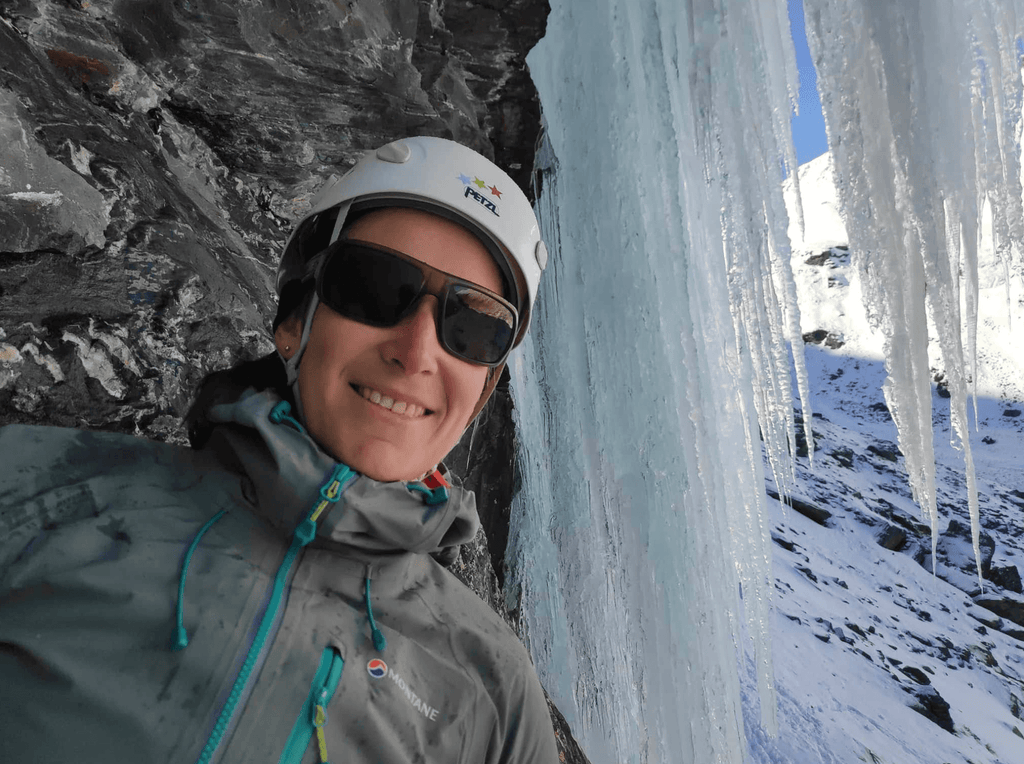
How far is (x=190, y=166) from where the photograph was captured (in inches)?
103

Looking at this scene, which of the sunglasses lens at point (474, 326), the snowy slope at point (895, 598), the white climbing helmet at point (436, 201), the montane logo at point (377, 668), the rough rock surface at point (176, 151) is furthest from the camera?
the snowy slope at point (895, 598)

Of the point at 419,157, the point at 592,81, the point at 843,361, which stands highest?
the point at 592,81

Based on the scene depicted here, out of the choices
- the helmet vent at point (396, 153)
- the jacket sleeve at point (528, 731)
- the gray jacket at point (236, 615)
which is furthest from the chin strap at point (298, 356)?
the jacket sleeve at point (528, 731)

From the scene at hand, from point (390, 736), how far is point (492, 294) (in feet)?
2.56

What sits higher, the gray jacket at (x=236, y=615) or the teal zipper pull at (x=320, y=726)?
the gray jacket at (x=236, y=615)

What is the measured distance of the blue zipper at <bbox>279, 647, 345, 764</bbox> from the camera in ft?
2.60

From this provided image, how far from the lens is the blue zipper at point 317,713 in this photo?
0.79 meters

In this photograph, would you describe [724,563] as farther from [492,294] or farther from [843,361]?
[843,361]

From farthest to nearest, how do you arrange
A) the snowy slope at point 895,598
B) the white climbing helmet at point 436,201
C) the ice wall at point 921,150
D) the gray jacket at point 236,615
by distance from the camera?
the snowy slope at point 895,598 → the ice wall at point 921,150 → the white climbing helmet at point 436,201 → the gray jacket at point 236,615

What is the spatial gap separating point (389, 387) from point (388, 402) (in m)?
0.03

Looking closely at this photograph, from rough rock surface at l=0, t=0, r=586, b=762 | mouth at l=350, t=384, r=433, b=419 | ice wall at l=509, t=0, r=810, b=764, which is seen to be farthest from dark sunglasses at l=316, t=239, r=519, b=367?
ice wall at l=509, t=0, r=810, b=764

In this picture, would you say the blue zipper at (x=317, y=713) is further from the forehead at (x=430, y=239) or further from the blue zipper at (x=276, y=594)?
the forehead at (x=430, y=239)

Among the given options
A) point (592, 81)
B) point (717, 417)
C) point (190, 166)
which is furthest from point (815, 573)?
point (190, 166)

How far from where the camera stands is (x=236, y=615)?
84 centimetres
